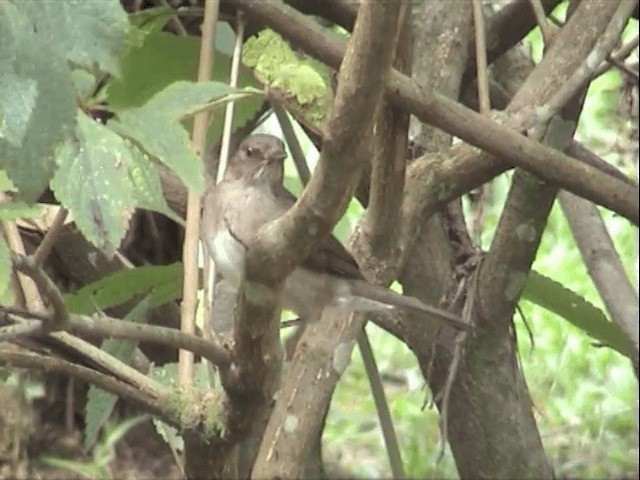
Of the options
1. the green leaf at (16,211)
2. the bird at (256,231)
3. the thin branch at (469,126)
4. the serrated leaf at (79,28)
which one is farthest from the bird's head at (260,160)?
the serrated leaf at (79,28)

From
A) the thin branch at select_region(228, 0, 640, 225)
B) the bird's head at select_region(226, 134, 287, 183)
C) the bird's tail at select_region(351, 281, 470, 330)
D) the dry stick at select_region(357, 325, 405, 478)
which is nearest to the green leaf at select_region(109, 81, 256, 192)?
the thin branch at select_region(228, 0, 640, 225)

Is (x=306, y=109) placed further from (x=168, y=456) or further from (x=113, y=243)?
(x=168, y=456)

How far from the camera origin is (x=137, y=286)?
180 centimetres

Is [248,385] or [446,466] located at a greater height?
[446,466]

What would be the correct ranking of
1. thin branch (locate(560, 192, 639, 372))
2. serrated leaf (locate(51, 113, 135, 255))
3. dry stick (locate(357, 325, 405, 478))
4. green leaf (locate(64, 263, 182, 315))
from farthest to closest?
thin branch (locate(560, 192, 639, 372))
dry stick (locate(357, 325, 405, 478))
green leaf (locate(64, 263, 182, 315))
serrated leaf (locate(51, 113, 135, 255))

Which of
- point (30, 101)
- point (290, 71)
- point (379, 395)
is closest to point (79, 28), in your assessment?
point (30, 101)

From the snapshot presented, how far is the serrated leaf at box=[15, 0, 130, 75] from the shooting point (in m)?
0.89

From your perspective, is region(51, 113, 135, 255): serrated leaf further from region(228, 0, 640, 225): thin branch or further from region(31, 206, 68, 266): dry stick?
region(228, 0, 640, 225): thin branch

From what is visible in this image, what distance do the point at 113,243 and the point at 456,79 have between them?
113cm

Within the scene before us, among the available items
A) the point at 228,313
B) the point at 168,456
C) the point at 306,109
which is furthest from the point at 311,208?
the point at 168,456

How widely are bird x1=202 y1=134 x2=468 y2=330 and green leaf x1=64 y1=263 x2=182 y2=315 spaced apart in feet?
0.29

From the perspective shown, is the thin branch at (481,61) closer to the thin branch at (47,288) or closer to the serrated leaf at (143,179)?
the serrated leaf at (143,179)

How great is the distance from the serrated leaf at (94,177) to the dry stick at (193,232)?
0.46 meters

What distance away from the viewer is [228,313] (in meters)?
2.04
